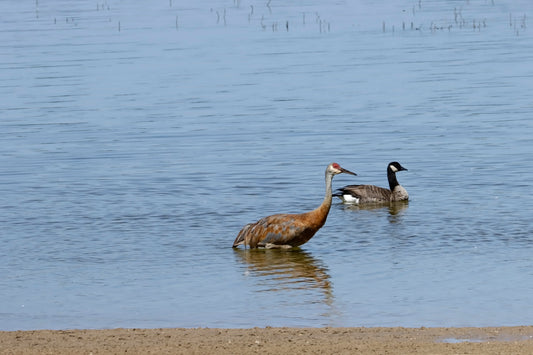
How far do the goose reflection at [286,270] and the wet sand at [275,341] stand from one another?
202 centimetres

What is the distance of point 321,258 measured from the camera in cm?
1630

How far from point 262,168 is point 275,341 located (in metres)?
11.8

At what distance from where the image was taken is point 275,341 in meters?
11.4

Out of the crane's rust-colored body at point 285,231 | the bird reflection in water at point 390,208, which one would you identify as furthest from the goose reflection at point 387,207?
the crane's rust-colored body at point 285,231

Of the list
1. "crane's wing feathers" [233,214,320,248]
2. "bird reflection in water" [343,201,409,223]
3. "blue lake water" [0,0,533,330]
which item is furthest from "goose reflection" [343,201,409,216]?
"crane's wing feathers" [233,214,320,248]

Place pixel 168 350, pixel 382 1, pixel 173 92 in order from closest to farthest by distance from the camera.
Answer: pixel 168 350 < pixel 173 92 < pixel 382 1

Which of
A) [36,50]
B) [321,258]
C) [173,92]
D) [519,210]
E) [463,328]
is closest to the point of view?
[463,328]

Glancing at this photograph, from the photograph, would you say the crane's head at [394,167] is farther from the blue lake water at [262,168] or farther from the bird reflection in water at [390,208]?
the bird reflection in water at [390,208]

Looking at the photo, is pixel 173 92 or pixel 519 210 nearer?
pixel 519 210

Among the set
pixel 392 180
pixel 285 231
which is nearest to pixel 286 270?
pixel 285 231

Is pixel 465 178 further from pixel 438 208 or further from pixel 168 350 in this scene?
pixel 168 350

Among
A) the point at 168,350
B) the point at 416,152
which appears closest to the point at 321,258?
the point at 168,350

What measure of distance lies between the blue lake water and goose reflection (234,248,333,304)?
0.05 m

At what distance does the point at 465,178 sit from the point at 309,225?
5.48 meters
